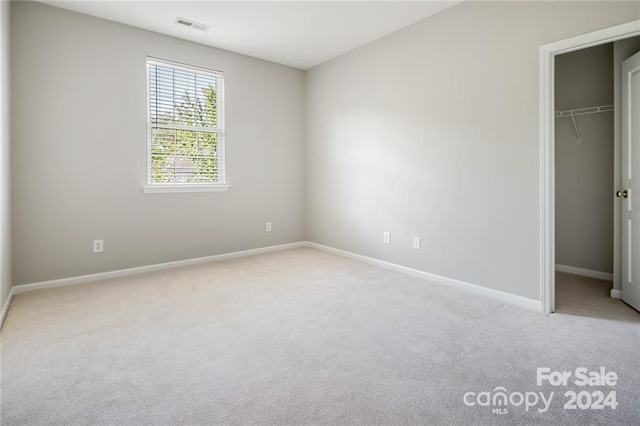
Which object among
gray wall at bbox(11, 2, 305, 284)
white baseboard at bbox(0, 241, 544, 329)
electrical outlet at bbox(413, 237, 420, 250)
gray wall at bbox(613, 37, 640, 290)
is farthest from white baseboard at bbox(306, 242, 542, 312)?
gray wall at bbox(11, 2, 305, 284)

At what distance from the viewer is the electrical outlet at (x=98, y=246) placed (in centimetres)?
363

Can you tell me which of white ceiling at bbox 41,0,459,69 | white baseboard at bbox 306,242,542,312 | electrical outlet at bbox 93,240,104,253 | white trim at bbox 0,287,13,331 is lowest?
white trim at bbox 0,287,13,331

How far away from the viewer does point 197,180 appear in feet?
14.3

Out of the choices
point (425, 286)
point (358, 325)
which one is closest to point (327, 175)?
point (425, 286)

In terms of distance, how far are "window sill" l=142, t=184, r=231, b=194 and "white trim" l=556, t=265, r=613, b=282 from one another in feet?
13.7

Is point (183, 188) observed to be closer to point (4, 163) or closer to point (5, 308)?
point (4, 163)

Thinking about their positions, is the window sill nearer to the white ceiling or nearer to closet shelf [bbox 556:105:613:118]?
the white ceiling

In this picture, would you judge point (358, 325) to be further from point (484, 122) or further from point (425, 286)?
point (484, 122)

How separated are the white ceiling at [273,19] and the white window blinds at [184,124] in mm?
463

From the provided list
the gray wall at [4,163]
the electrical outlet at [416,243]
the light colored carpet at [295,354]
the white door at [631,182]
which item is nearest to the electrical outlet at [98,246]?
the light colored carpet at [295,354]

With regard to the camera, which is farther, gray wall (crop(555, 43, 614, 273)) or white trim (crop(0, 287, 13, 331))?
gray wall (crop(555, 43, 614, 273))

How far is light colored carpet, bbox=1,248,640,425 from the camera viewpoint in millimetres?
1564

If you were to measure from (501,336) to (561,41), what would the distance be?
7.21 ft

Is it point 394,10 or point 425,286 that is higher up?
point 394,10
